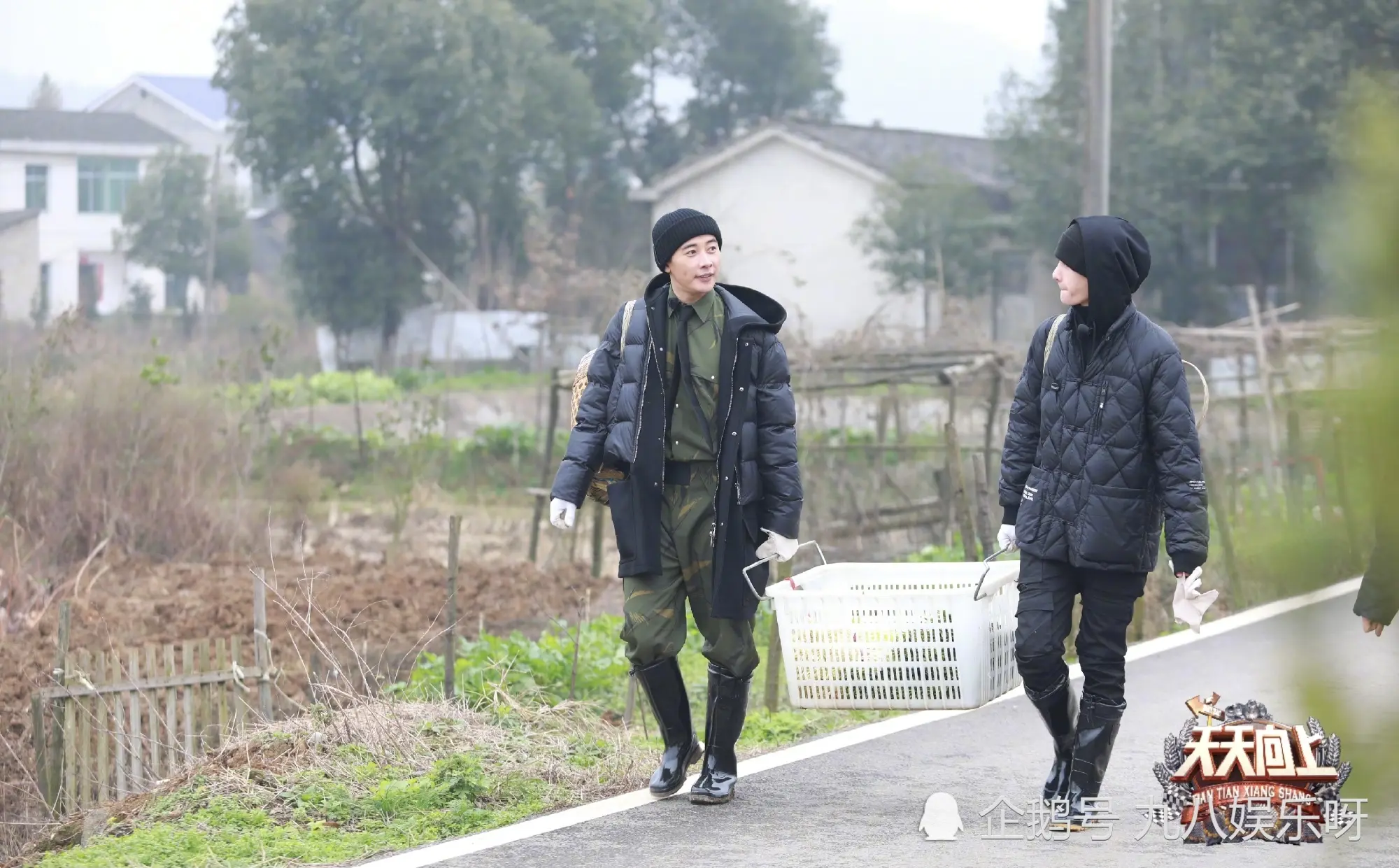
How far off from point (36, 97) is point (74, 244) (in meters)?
12.0

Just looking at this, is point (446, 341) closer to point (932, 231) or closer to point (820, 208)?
point (820, 208)

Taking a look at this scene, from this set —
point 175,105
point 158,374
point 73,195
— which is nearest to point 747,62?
point 73,195

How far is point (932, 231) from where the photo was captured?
40.4 m

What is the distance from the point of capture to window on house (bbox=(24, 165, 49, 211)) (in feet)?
143

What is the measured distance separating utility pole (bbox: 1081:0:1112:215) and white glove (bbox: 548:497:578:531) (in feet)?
33.3

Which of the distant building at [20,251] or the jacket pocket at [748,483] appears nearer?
the jacket pocket at [748,483]

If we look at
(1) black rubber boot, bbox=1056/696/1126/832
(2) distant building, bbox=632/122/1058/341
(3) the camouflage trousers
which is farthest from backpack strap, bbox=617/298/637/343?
(2) distant building, bbox=632/122/1058/341

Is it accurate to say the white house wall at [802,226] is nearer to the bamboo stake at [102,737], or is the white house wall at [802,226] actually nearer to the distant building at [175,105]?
the distant building at [175,105]

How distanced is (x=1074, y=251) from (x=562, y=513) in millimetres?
1761

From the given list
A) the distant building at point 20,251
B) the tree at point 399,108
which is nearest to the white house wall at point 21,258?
the distant building at point 20,251

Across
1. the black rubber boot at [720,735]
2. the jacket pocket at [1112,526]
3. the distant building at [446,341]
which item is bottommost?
the black rubber boot at [720,735]

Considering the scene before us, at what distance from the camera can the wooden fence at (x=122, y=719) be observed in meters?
7.64

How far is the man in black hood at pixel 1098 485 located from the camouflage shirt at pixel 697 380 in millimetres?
1008

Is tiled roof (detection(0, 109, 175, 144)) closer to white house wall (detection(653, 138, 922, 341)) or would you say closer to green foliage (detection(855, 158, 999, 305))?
white house wall (detection(653, 138, 922, 341))
